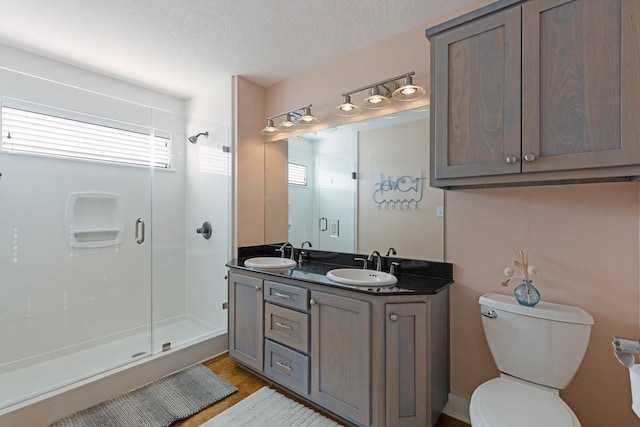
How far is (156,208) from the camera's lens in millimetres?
2926

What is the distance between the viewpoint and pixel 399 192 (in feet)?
6.89

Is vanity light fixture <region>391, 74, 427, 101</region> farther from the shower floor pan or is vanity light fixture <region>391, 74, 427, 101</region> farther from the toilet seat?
the shower floor pan

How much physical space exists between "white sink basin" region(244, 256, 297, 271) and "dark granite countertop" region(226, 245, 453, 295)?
4 centimetres

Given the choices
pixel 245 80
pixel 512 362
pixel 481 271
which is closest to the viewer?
pixel 512 362

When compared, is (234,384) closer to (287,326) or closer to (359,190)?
(287,326)

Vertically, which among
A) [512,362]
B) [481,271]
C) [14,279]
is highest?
[481,271]

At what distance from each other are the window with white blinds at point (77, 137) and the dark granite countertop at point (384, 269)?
53.4 inches

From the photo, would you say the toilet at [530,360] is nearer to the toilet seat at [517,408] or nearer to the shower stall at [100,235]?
the toilet seat at [517,408]

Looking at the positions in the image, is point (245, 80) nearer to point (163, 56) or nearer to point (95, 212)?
point (163, 56)

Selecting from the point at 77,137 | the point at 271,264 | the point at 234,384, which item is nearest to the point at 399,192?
the point at 271,264

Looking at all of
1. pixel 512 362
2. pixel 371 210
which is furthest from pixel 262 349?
pixel 512 362

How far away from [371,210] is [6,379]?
2.82 meters

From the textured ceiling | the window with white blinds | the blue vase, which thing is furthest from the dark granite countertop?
the textured ceiling

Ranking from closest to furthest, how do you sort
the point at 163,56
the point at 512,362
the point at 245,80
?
the point at 512,362 → the point at 163,56 → the point at 245,80
